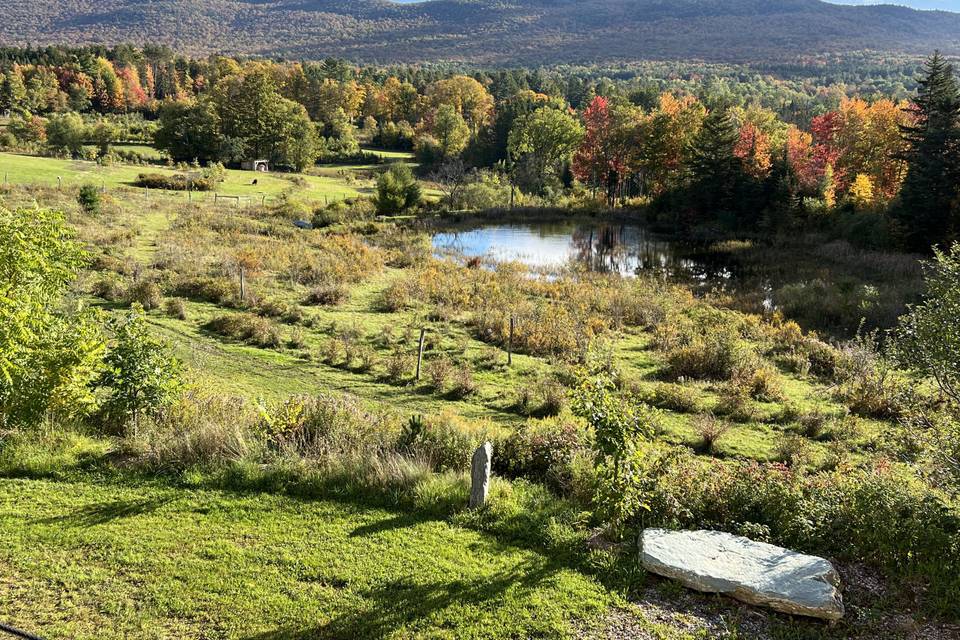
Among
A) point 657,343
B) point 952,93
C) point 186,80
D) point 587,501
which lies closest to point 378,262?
point 657,343

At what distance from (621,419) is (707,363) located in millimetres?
10886

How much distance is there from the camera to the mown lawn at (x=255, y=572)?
20.0ft

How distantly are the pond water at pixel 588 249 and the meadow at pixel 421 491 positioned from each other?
18.0 metres

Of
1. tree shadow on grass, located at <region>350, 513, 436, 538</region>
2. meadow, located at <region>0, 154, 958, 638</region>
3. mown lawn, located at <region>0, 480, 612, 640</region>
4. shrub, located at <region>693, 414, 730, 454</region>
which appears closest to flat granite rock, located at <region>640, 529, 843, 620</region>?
meadow, located at <region>0, 154, 958, 638</region>

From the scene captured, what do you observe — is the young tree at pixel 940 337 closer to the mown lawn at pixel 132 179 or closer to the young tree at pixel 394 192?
the young tree at pixel 394 192

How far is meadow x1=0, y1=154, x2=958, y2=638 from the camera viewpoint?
6.43 meters

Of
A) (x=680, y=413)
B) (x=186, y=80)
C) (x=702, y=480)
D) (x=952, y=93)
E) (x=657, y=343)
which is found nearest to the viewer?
(x=702, y=480)

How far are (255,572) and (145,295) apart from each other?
1715 cm

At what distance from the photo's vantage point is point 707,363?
17766 mm

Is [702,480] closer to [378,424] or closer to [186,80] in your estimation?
[378,424]

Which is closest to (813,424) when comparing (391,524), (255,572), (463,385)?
(463,385)

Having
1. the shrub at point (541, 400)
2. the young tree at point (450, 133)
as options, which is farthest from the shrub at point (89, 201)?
the young tree at point (450, 133)

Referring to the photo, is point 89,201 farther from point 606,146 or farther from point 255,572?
point 606,146

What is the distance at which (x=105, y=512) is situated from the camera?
7770 millimetres
